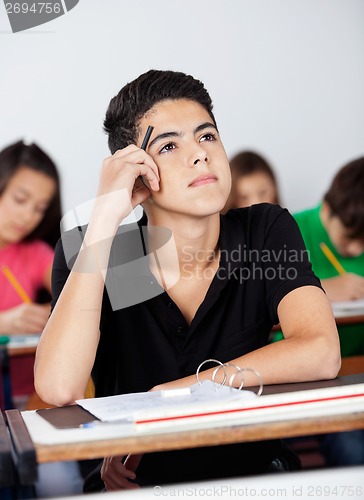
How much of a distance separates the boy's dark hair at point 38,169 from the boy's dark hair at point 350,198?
129 cm

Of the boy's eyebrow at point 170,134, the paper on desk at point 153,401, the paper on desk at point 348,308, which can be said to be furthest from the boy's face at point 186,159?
the paper on desk at point 348,308

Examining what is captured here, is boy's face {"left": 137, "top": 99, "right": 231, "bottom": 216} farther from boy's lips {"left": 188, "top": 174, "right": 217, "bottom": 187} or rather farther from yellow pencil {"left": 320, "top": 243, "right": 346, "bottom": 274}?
yellow pencil {"left": 320, "top": 243, "right": 346, "bottom": 274}

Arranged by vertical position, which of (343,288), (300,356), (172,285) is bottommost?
(343,288)

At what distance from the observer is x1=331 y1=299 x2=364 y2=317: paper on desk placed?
2.76 m

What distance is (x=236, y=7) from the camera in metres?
4.18

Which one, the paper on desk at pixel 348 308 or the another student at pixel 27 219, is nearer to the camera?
the paper on desk at pixel 348 308

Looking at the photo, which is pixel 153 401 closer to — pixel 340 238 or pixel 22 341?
pixel 22 341

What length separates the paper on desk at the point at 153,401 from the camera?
1.07 metres

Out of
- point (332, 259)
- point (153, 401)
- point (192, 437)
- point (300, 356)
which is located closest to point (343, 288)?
point (332, 259)

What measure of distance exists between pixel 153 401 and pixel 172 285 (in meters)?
0.59

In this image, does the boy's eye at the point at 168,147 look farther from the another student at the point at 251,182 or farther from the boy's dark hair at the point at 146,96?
the another student at the point at 251,182

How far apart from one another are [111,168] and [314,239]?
203 cm

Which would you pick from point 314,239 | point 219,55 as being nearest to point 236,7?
point 219,55

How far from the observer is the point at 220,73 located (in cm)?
417
